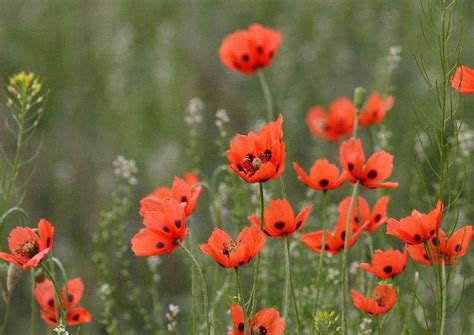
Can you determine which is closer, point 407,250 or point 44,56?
point 407,250

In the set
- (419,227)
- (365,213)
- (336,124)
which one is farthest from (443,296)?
(336,124)

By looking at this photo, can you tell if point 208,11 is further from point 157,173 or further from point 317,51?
point 157,173

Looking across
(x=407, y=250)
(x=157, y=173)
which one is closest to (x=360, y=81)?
(x=157, y=173)

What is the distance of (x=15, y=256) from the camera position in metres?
2.03

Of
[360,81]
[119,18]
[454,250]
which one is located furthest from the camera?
[119,18]

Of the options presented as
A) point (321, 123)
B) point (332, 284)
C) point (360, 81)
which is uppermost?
point (360, 81)

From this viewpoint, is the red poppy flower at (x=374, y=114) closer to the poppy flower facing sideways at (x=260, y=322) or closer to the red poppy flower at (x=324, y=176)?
the red poppy flower at (x=324, y=176)

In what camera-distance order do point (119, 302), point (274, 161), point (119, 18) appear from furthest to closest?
point (119, 18) → point (119, 302) → point (274, 161)

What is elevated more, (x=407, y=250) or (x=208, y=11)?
(x=208, y=11)

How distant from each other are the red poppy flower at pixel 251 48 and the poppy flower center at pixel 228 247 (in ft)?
3.66

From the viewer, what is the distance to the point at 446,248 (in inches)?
79.5

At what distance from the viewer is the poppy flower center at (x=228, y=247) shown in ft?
6.07

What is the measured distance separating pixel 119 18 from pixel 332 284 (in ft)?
12.4

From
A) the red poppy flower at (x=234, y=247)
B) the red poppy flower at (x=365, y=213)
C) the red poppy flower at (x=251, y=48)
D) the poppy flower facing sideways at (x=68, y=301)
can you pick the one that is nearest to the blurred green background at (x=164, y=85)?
the red poppy flower at (x=251, y=48)
